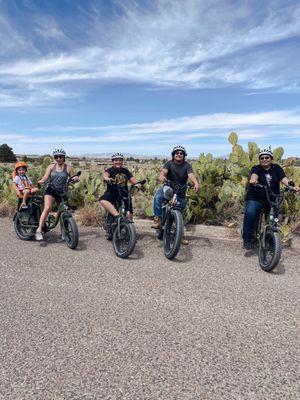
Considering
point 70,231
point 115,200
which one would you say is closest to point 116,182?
point 115,200

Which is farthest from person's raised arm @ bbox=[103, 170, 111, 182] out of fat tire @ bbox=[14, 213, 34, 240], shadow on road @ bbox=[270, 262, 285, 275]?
shadow on road @ bbox=[270, 262, 285, 275]

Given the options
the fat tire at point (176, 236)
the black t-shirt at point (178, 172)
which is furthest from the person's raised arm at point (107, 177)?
the fat tire at point (176, 236)

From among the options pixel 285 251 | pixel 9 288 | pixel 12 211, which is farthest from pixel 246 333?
pixel 12 211

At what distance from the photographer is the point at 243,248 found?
283 inches

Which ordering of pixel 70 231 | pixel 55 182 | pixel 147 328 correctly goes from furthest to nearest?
pixel 55 182 → pixel 70 231 → pixel 147 328

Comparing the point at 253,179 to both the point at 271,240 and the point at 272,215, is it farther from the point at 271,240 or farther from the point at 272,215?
the point at 271,240

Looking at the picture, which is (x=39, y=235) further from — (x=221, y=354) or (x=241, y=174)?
(x=221, y=354)

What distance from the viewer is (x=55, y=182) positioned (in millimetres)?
7707

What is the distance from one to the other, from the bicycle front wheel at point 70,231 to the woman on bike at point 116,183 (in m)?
0.69

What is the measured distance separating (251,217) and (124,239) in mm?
2350

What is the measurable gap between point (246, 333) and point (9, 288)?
3.08 m

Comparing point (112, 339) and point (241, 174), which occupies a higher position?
point (241, 174)

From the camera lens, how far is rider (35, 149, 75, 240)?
300 inches

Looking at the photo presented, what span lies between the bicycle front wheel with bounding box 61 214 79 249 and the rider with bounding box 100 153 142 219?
69 centimetres
